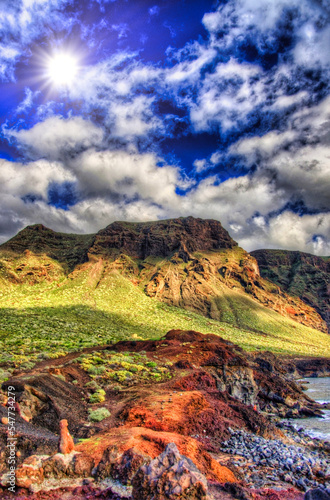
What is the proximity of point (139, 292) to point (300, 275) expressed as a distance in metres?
123

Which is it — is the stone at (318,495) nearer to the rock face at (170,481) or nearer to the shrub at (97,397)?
the rock face at (170,481)

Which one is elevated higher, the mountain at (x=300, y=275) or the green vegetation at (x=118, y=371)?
the mountain at (x=300, y=275)

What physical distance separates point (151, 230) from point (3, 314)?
86.1m

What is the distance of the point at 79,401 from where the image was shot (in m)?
13.9

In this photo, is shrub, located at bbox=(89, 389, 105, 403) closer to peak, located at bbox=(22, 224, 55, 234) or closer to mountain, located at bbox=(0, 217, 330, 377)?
mountain, located at bbox=(0, 217, 330, 377)

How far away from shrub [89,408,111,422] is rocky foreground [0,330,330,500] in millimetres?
48

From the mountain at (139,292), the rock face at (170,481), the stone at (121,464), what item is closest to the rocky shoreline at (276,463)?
the stone at (121,464)

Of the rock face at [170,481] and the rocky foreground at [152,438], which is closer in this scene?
the rock face at [170,481]

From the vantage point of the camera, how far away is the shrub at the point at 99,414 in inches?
466

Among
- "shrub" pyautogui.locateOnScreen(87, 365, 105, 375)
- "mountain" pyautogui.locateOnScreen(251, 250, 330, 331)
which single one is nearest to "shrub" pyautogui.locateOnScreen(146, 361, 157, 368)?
"shrub" pyautogui.locateOnScreen(87, 365, 105, 375)

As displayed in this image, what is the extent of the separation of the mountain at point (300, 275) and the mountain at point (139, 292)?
21.6 meters

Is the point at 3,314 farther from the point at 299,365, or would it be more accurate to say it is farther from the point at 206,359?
the point at 299,365

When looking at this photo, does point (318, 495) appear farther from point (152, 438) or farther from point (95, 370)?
point (95, 370)

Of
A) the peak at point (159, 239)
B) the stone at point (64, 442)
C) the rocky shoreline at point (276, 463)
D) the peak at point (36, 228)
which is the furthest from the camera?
the peak at point (159, 239)
